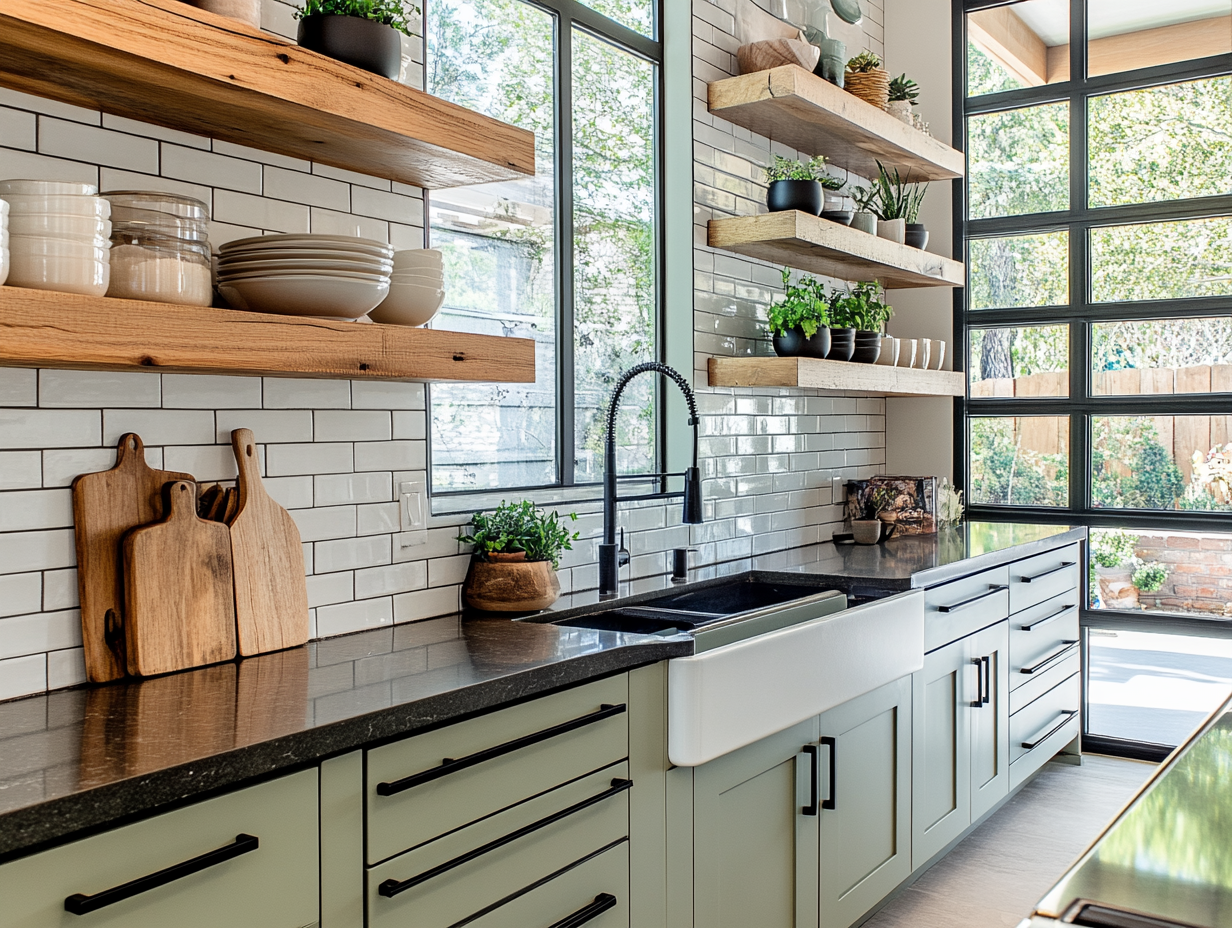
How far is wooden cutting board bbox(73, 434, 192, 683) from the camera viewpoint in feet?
5.63

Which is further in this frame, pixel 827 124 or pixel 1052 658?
pixel 1052 658

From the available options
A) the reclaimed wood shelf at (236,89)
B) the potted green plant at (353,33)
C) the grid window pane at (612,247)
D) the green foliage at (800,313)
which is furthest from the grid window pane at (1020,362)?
the potted green plant at (353,33)

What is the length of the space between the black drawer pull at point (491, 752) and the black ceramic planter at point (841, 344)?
1995 millimetres

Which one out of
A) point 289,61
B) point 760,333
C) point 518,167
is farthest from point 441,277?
point 760,333

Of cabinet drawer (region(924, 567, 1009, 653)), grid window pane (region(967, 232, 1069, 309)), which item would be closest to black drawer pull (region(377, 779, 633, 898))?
cabinet drawer (region(924, 567, 1009, 653))

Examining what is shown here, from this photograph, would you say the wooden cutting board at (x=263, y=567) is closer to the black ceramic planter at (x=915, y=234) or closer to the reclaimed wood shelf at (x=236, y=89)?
the reclaimed wood shelf at (x=236, y=89)

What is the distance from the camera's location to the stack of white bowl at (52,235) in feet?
4.73

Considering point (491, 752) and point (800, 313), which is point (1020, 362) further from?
point (491, 752)

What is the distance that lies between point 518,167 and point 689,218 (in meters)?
1.31

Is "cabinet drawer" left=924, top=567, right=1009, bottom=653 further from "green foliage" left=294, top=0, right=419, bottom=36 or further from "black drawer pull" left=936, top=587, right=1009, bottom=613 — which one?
"green foliage" left=294, top=0, right=419, bottom=36

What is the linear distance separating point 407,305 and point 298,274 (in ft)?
0.98

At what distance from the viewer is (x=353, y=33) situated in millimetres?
1818

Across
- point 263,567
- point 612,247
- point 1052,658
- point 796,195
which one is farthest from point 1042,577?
point 263,567

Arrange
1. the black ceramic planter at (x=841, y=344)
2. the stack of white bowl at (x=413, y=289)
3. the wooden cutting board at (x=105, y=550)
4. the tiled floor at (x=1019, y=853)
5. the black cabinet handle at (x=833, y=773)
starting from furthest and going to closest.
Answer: the black ceramic planter at (x=841, y=344) → the tiled floor at (x=1019, y=853) → the black cabinet handle at (x=833, y=773) → the stack of white bowl at (x=413, y=289) → the wooden cutting board at (x=105, y=550)
